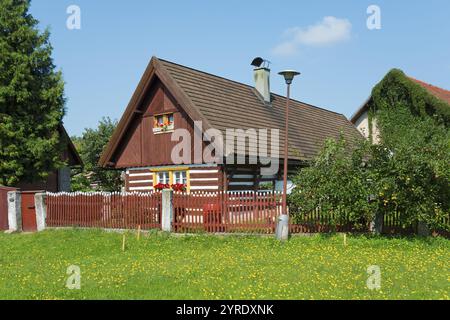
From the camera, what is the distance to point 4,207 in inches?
704

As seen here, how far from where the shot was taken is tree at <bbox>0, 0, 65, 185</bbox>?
822 inches

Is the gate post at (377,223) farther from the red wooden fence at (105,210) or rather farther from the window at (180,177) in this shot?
the window at (180,177)

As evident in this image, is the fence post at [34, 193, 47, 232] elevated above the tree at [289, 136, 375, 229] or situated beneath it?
situated beneath

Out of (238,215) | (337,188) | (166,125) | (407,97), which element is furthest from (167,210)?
(407,97)

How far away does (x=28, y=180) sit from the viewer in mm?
21828

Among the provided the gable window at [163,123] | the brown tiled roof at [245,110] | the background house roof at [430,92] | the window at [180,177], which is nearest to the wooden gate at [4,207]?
the gable window at [163,123]

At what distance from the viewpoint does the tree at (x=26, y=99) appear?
20.9 m

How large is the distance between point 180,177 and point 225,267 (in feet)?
33.8

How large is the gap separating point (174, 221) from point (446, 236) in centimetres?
772

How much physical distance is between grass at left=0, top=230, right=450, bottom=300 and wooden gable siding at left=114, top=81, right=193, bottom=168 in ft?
19.6

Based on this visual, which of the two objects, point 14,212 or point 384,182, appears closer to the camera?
point 384,182

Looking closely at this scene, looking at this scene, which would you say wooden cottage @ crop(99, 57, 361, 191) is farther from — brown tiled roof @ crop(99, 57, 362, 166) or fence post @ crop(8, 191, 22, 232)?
fence post @ crop(8, 191, 22, 232)

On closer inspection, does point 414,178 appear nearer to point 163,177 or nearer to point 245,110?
point 245,110

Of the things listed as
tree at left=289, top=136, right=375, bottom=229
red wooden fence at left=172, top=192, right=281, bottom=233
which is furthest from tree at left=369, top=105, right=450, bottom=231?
red wooden fence at left=172, top=192, right=281, bottom=233
